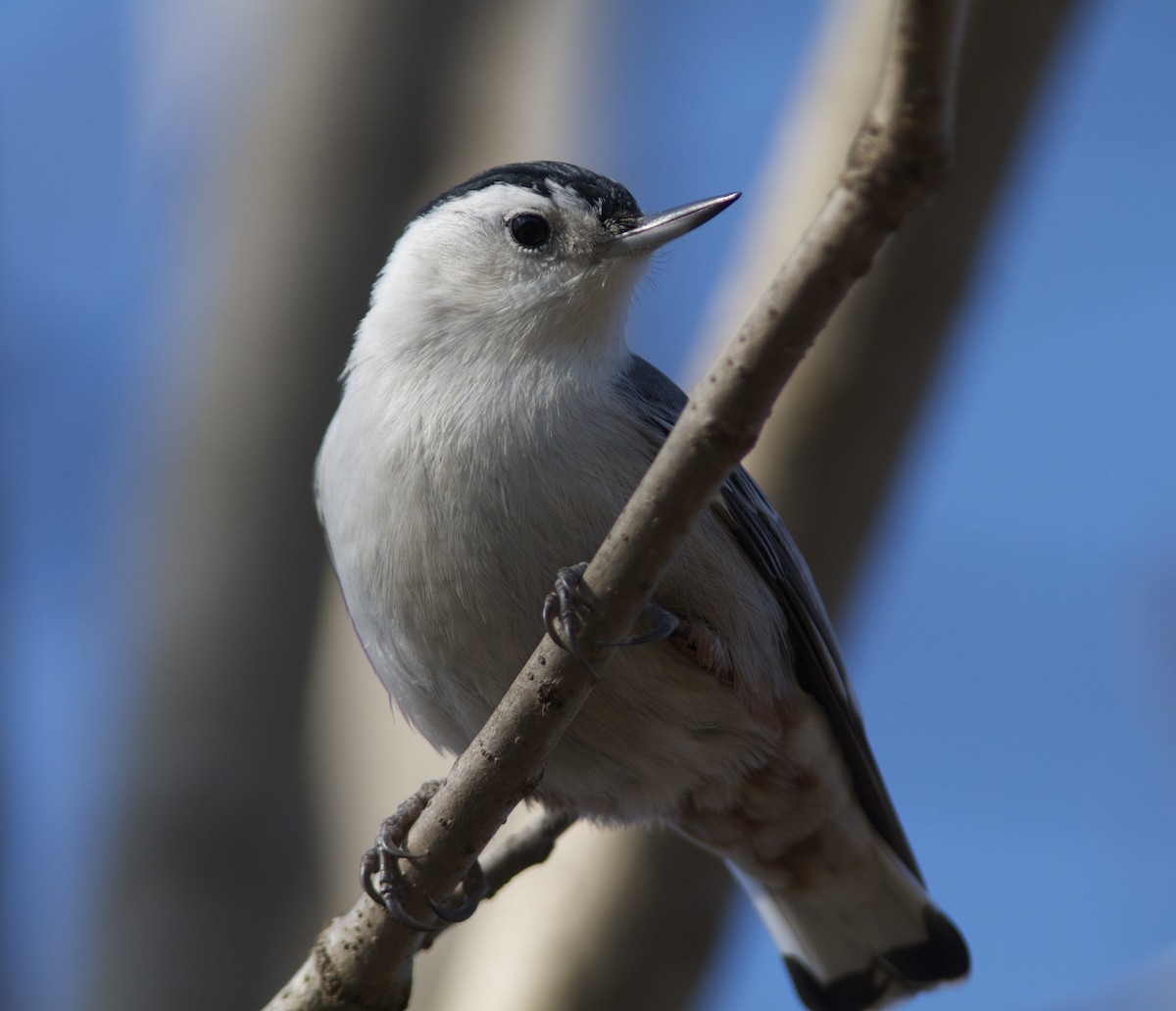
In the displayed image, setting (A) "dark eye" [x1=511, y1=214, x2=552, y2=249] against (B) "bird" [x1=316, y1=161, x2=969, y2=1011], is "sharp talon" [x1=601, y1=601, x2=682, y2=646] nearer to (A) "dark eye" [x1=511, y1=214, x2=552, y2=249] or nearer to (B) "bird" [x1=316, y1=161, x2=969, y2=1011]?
(B) "bird" [x1=316, y1=161, x2=969, y2=1011]

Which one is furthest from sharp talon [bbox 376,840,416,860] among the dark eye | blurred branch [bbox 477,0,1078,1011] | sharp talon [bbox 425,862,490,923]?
the dark eye

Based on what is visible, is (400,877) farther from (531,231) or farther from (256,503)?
(256,503)

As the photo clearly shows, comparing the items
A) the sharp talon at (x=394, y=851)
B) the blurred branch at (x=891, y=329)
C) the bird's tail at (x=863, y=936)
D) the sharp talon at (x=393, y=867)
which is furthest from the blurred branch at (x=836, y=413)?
the sharp talon at (x=394, y=851)

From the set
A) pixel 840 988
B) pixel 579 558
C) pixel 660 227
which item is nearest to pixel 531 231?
pixel 660 227

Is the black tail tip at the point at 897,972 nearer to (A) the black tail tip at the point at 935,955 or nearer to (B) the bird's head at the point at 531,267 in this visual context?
(A) the black tail tip at the point at 935,955

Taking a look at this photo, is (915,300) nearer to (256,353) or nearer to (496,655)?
(496,655)

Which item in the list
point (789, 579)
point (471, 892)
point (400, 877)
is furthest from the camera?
point (789, 579)
